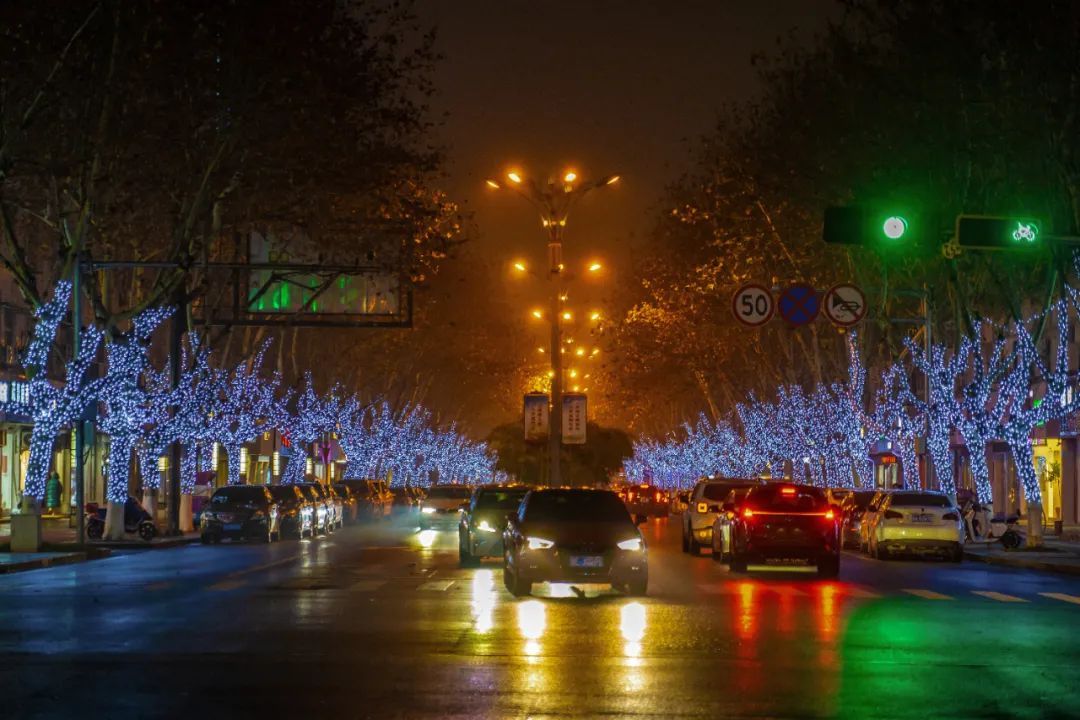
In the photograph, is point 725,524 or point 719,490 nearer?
point 725,524

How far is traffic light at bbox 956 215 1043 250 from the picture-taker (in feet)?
89.6

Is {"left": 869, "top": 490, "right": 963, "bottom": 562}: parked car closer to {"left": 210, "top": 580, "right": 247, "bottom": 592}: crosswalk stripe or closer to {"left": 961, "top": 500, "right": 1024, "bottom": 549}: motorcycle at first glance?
{"left": 961, "top": 500, "right": 1024, "bottom": 549}: motorcycle

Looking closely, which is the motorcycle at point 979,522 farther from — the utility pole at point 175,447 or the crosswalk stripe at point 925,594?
the crosswalk stripe at point 925,594

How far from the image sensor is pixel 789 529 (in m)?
31.4

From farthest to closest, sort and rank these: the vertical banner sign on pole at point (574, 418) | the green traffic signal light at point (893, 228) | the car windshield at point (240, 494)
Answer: the vertical banner sign on pole at point (574, 418) → the car windshield at point (240, 494) → the green traffic signal light at point (893, 228)

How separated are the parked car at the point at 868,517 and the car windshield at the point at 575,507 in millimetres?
16919

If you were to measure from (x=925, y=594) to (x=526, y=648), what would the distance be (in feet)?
35.5

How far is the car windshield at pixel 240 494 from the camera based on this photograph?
48.6 m

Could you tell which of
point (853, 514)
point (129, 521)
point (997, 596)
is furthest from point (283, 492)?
point (997, 596)

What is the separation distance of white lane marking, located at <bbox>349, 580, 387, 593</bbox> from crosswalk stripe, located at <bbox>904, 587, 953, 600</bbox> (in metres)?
7.85

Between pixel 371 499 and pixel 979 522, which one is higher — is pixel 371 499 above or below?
above

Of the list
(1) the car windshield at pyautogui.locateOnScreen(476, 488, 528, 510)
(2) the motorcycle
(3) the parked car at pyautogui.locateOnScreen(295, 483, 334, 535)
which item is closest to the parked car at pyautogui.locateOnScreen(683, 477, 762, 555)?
(1) the car windshield at pyautogui.locateOnScreen(476, 488, 528, 510)

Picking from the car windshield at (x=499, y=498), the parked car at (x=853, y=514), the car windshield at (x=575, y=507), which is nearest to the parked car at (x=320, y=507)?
the parked car at (x=853, y=514)

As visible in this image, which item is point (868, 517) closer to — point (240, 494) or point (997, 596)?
point (240, 494)
